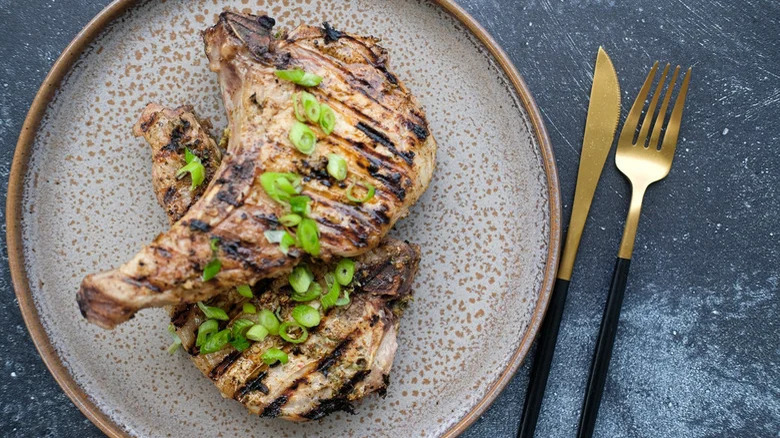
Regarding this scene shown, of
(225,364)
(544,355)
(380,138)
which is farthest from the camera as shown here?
(544,355)

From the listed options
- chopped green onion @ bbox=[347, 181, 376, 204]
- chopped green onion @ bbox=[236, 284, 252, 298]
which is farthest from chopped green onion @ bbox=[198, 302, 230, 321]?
chopped green onion @ bbox=[347, 181, 376, 204]

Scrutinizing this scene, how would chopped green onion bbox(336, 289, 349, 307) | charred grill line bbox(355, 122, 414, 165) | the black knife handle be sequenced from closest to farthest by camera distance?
1. charred grill line bbox(355, 122, 414, 165)
2. chopped green onion bbox(336, 289, 349, 307)
3. the black knife handle

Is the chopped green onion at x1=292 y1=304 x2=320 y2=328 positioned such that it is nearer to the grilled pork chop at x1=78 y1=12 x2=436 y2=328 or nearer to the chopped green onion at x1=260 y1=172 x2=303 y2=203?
the grilled pork chop at x1=78 y1=12 x2=436 y2=328

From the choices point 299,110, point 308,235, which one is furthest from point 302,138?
point 308,235

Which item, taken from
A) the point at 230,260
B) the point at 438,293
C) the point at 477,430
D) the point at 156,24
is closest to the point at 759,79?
the point at 438,293

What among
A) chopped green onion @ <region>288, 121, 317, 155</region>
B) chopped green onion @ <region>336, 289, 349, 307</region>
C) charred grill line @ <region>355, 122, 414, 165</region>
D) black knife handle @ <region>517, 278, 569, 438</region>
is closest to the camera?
chopped green onion @ <region>288, 121, 317, 155</region>

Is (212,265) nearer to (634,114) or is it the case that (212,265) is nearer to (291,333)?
(291,333)

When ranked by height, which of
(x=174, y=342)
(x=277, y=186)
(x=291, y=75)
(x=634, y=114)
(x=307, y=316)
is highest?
(x=634, y=114)
